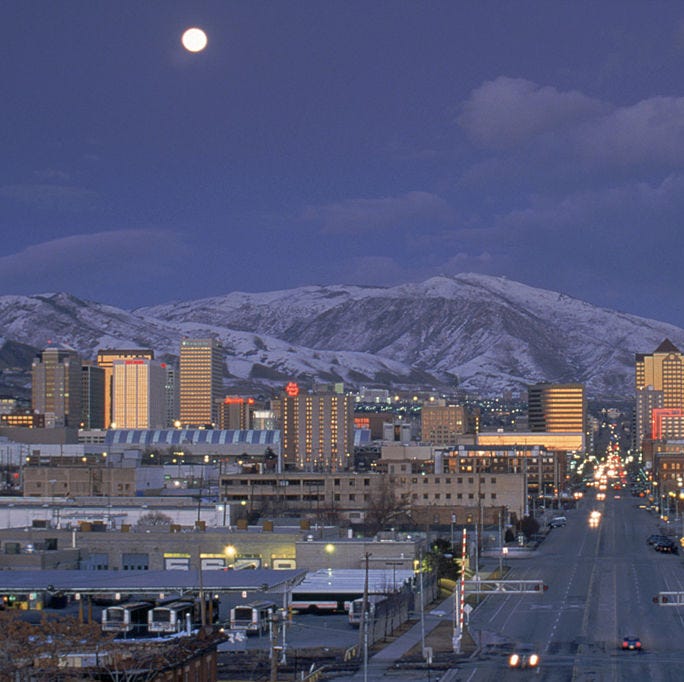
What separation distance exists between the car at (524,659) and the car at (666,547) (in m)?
52.4

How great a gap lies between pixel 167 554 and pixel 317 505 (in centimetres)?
6103

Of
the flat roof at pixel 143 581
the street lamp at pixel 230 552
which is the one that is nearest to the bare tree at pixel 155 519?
the street lamp at pixel 230 552

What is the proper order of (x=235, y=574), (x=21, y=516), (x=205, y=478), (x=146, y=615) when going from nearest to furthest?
(x=146, y=615) → (x=235, y=574) → (x=21, y=516) → (x=205, y=478)

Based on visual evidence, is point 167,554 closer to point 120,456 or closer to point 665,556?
point 665,556

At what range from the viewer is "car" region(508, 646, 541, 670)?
51.5m

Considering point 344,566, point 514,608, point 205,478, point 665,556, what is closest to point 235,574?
point 344,566

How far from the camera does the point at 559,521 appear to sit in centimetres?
14538

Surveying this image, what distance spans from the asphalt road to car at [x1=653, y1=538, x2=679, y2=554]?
658 mm

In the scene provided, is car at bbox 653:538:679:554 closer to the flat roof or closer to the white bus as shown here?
the flat roof

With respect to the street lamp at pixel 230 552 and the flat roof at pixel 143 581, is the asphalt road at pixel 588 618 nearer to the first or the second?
the flat roof at pixel 143 581

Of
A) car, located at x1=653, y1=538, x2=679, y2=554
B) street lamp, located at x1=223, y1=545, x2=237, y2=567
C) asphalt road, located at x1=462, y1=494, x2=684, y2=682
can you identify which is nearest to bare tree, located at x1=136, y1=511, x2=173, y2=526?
street lamp, located at x1=223, y1=545, x2=237, y2=567

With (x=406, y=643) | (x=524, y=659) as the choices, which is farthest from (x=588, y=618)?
(x=524, y=659)

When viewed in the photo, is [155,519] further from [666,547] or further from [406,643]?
[406,643]

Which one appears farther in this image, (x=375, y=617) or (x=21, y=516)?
(x=21, y=516)
